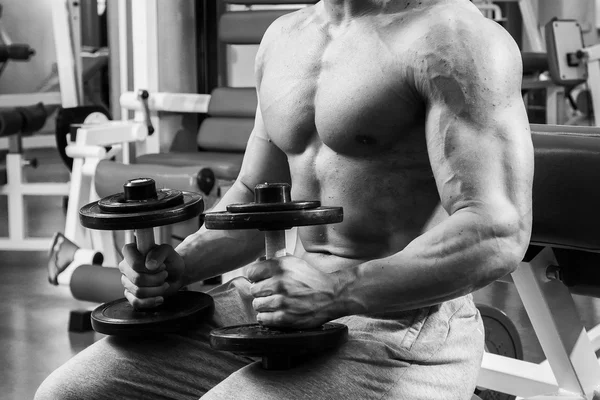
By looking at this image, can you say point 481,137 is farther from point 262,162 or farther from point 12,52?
point 12,52

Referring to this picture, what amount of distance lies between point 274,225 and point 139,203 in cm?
24

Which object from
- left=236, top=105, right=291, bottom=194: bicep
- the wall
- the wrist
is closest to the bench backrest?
left=236, top=105, right=291, bottom=194: bicep

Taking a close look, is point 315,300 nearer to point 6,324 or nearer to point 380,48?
point 380,48

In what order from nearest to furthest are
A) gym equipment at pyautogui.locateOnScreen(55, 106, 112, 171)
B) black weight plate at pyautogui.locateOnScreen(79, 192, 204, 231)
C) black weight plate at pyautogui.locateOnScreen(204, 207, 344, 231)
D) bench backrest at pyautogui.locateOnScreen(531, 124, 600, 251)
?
black weight plate at pyautogui.locateOnScreen(204, 207, 344, 231), black weight plate at pyautogui.locateOnScreen(79, 192, 204, 231), bench backrest at pyautogui.locateOnScreen(531, 124, 600, 251), gym equipment at pyautogui.locateOnScreen(55, 106, 112, 171)

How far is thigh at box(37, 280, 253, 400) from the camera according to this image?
4.12 ft

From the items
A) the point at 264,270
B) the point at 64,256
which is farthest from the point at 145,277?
the point at 64,256

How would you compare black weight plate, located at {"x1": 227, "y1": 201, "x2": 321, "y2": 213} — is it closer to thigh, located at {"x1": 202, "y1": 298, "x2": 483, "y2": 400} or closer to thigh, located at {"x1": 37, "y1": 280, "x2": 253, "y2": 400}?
thigh, located at {"x1": 202, "y1": 298, "x2": 483, "y2": 400}

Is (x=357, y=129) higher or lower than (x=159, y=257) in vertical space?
higher

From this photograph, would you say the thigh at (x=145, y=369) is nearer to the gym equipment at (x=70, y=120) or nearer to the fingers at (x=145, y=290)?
the fingers at (x=145, y=290)

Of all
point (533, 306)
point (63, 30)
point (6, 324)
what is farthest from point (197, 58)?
point (533, 306)

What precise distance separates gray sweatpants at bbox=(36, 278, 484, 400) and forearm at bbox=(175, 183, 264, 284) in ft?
0.14

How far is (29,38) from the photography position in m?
7.92

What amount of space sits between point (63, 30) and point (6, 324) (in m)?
1.86

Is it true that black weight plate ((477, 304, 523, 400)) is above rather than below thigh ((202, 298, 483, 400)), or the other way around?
below
